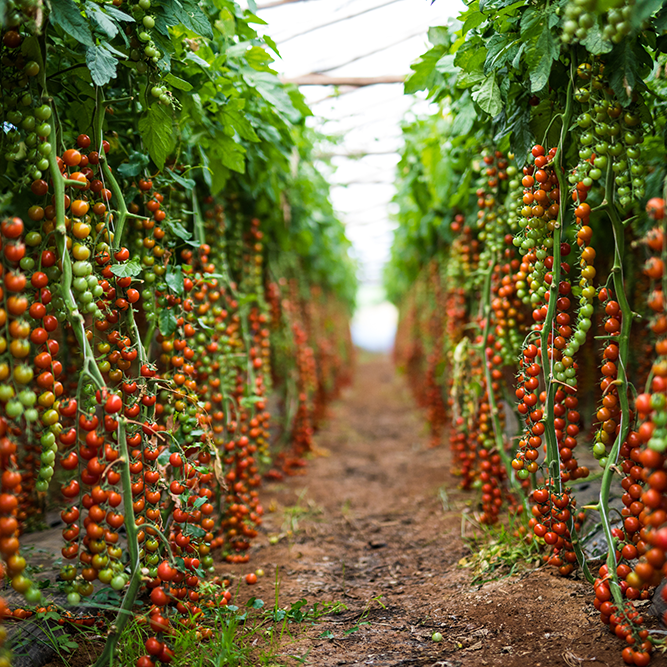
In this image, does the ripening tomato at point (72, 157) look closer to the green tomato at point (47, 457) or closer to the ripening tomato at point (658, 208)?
the green tomato at point (47, 457)

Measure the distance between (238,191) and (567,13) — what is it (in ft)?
6.56

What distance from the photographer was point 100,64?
1409mm

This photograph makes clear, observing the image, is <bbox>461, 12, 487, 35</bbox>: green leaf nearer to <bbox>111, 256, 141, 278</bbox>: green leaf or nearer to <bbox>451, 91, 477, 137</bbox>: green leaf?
<bbox>451, 91, 477, 137</bbox>: green leaf

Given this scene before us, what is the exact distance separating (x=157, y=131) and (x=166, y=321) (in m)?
0.66

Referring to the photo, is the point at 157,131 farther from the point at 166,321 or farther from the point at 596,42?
the point at 596,42

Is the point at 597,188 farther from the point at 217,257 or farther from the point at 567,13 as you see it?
the point at 217,257

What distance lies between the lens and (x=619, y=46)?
1430 millimetres

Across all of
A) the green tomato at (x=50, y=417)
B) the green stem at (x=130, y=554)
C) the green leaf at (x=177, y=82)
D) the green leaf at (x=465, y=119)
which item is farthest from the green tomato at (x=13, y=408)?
the green leaf at (x=465, y=119)

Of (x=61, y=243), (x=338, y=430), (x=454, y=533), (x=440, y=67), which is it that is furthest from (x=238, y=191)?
(x=338, y=430)

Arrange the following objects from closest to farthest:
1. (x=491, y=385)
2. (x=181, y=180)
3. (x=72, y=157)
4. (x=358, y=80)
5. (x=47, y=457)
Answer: (x=47, y=457)
(x=72, y=157)
(x=181, y=180)
(x=491, y=385)
(x=358, y=80)

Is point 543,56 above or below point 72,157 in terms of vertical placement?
above

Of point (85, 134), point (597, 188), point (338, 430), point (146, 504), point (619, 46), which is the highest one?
point (619, 46)

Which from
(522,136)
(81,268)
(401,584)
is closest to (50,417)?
(81,268)

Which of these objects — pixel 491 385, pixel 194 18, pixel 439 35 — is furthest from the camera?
pixel 491 385
